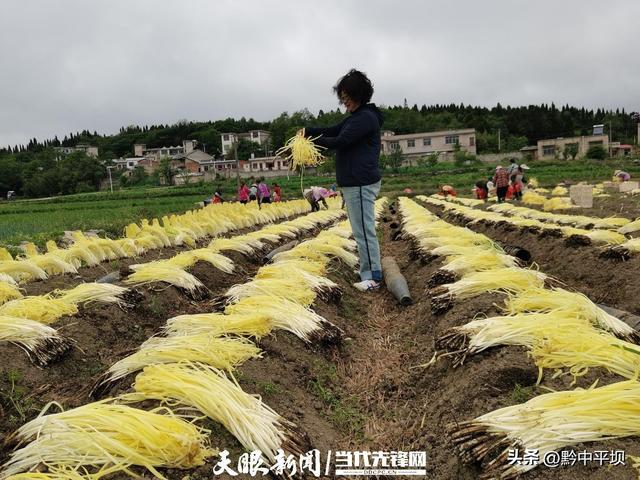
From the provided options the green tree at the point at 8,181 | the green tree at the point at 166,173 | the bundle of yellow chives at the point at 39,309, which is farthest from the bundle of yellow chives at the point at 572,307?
the green tree at the point at 8,181

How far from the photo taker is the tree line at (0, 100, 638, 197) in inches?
2739

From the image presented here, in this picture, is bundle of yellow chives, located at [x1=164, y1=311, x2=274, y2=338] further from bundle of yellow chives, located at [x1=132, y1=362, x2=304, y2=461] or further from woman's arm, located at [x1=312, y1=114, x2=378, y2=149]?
woman's arm, located at [x1=312, y1=114, x2=378, y2=149]

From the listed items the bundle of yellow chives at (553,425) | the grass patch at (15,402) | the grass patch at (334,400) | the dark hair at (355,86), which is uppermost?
the dark hair at (355,86)

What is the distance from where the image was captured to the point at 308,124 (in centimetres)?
8144

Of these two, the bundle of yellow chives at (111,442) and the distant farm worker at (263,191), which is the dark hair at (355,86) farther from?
the distant farm worker at (263,191)

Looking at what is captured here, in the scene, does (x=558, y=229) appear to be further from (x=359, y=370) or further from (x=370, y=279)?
(x=359, y=370)

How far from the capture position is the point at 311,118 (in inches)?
3622

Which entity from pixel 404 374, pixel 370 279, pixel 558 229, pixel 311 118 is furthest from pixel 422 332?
pixel 311 118

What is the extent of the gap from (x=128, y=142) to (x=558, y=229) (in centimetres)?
12748

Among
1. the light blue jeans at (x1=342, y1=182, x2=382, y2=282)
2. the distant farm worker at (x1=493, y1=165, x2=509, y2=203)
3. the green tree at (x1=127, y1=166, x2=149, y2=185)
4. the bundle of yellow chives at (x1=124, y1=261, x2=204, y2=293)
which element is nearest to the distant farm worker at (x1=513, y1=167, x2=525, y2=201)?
the distant farm worker at (x1=493, y1=165, x2=509, y2=203)

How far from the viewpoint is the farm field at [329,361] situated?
2289 mm

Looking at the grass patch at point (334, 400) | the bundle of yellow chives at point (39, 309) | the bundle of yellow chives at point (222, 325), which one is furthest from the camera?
the bundle of yellow chives at point (39, 309)

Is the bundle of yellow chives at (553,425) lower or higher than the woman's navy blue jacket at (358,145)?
lower

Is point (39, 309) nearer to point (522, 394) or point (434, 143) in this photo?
point (522, 394)
